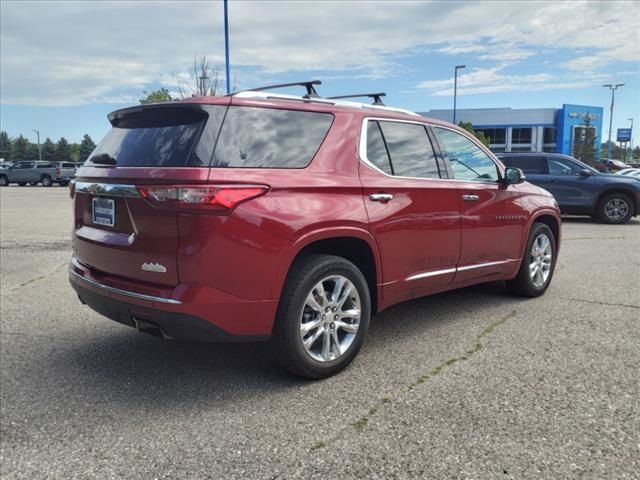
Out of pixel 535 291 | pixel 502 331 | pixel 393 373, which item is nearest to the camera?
pixel 393 373

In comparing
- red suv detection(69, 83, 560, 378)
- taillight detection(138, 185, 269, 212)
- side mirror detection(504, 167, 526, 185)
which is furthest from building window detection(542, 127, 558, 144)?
taillight detection(138, 185, 269, 212)

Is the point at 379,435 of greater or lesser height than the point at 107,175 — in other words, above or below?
below

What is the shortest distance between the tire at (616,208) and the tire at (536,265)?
8.83 metres

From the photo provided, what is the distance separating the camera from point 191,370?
12.5 ft

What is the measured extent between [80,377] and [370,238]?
2189 mm

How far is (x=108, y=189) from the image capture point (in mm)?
3365

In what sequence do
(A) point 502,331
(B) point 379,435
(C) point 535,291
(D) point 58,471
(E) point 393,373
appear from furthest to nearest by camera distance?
(C) point 535,291 < (A) point 502,331 < (E) point 393,373 < (B) point 379,435 < (D) point 58,471

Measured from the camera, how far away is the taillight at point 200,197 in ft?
9.68

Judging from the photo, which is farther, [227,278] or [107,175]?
[107,175]

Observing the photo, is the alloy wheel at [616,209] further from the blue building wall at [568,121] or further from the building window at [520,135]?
the building window at [520,135]

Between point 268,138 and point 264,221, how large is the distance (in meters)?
0.56

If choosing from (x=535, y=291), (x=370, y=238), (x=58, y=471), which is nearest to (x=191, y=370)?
(x=58, y=471)

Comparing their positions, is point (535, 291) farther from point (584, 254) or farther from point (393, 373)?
point (584, 254)

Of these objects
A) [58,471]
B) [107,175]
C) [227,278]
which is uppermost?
[107,175]
